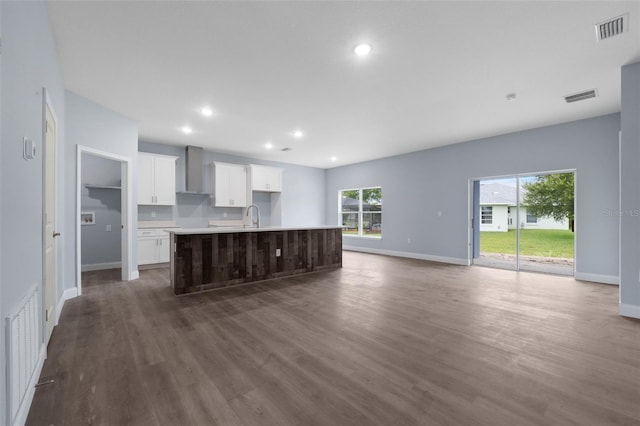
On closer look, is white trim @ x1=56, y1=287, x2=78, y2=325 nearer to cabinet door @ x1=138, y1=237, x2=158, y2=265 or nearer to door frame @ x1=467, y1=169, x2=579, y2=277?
cabinet door @ x1=138, y1=237, x2=158, y2=265

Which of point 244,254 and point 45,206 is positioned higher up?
point 45,206

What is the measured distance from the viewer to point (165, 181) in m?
6.05

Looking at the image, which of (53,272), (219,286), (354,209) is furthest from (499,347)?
(354,209)

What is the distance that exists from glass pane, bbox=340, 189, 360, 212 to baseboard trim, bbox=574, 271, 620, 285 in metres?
5.59

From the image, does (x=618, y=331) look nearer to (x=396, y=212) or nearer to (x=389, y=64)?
(x=389, y=64)

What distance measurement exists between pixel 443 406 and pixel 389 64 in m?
3.16

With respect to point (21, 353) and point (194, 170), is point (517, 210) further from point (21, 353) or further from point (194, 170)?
point (194, 170)

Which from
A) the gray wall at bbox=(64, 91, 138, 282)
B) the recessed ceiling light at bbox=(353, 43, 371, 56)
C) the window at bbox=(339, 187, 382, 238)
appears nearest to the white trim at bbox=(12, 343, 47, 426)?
the gray wall at bbox=(64, 91, 138, 282)

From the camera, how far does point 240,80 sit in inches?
135

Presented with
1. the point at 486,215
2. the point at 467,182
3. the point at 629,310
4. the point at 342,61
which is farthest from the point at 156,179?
the point at 629,310

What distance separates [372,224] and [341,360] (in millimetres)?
6792

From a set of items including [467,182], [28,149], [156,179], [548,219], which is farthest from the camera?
[467,182]

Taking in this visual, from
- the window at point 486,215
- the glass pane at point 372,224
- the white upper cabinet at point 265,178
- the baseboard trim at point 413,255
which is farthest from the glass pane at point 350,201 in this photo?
the window at point 486,215

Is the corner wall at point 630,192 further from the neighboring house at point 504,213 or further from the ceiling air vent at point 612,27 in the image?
the neighboring house at point 504,213
